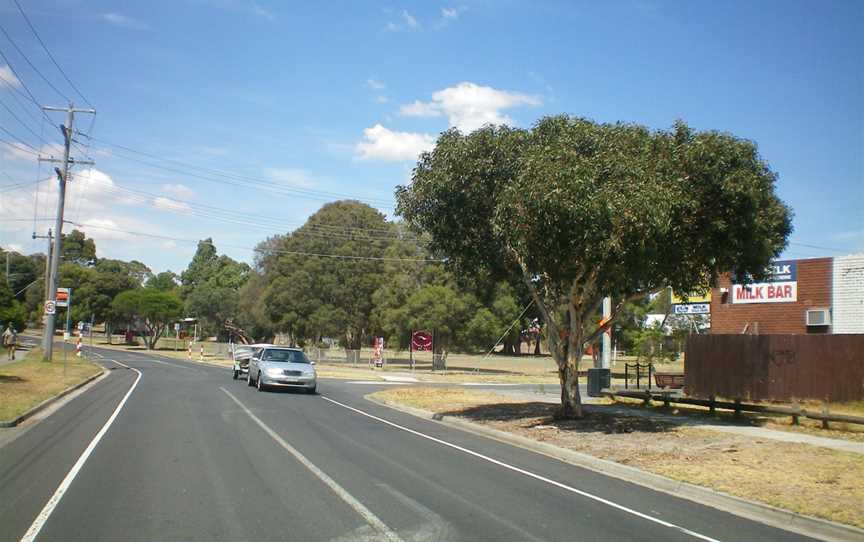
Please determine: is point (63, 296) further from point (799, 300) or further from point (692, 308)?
point (799, 300)

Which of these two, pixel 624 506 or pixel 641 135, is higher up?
pixel 641 135

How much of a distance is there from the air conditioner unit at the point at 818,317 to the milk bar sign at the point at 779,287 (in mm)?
787

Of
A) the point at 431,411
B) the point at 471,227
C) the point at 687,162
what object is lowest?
the point at 431,411

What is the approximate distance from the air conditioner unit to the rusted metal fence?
4.18 meters

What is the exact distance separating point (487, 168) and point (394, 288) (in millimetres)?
37115

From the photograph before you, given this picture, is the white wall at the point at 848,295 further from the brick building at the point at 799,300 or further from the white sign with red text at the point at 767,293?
the white sign with red text at the point at 767,293

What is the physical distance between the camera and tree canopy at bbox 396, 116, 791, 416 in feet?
45.6

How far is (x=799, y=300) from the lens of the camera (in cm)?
2358

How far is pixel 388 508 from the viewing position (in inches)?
320

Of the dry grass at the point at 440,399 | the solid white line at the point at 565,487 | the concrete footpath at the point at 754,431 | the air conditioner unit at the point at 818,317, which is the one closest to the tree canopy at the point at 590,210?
the concrete footpath at the point at 754,431

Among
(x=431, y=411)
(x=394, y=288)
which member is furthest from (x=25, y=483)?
(x=394, y=288)

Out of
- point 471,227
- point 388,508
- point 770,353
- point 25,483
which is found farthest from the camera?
point 770,353

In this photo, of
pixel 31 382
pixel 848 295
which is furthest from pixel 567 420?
pixel 31 382

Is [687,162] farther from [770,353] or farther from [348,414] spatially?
[348,414]
